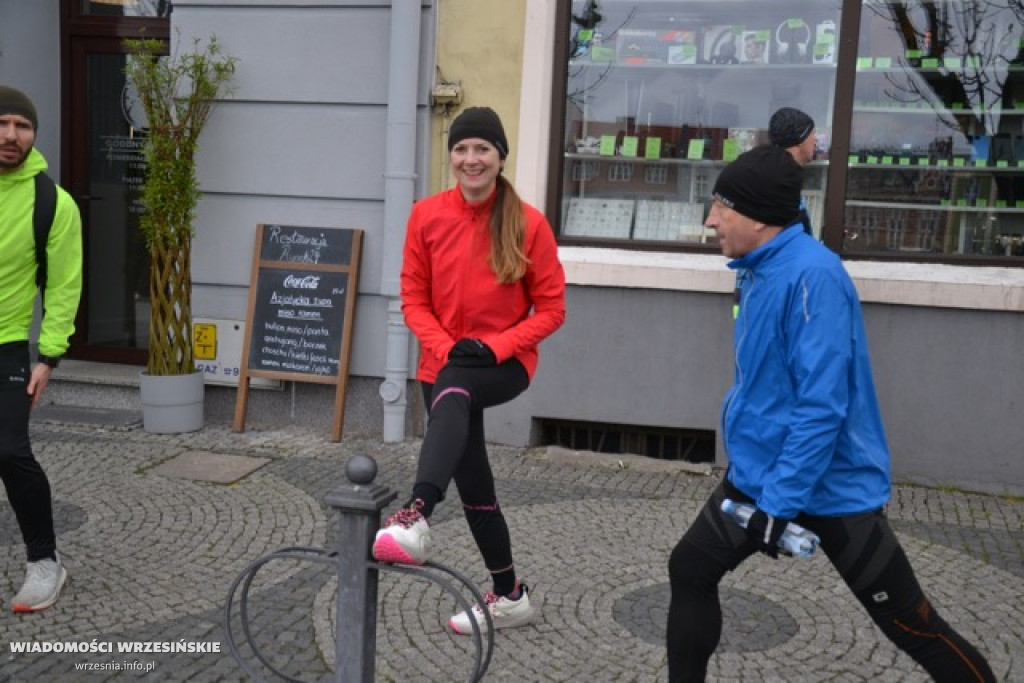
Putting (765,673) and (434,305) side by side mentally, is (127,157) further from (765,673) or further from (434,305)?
(765,673)

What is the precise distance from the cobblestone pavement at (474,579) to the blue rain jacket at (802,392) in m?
1.20

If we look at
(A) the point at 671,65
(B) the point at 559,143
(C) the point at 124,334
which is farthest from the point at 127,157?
(A) the point at 671,65

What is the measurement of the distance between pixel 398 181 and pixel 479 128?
3.31 meters

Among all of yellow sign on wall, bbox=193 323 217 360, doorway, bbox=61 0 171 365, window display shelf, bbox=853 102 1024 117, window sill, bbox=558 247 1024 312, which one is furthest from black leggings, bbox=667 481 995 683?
doorway, bbox=61 0 171 365

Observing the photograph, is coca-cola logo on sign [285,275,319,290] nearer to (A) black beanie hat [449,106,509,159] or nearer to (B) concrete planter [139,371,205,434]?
(B) concrete planter [139,371,205,434]

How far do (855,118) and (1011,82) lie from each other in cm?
93

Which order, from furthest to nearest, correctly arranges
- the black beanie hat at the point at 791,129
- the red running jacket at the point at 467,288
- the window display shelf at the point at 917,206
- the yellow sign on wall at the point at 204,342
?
the yellow sign on wall at the point at 204,342 < the window display shelf at the point at 917,206 < the black beanie hat at the point at 791,129 < the red running jacket at the point at 467,288

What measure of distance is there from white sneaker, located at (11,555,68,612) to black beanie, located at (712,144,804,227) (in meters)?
3.08

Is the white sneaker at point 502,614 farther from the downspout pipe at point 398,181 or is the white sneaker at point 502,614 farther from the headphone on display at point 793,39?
the headphone on display at point 793,39

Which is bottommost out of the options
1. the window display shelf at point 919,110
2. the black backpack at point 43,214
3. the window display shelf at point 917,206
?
the black backpack at point 43,214

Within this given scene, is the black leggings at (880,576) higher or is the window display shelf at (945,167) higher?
the window display shelf at (945,167)

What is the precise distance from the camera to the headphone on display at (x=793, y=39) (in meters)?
6.86

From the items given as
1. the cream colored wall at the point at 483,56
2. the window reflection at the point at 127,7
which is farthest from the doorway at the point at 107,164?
the cream colored wall at the point at 483,56

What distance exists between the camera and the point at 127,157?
27.9ft
